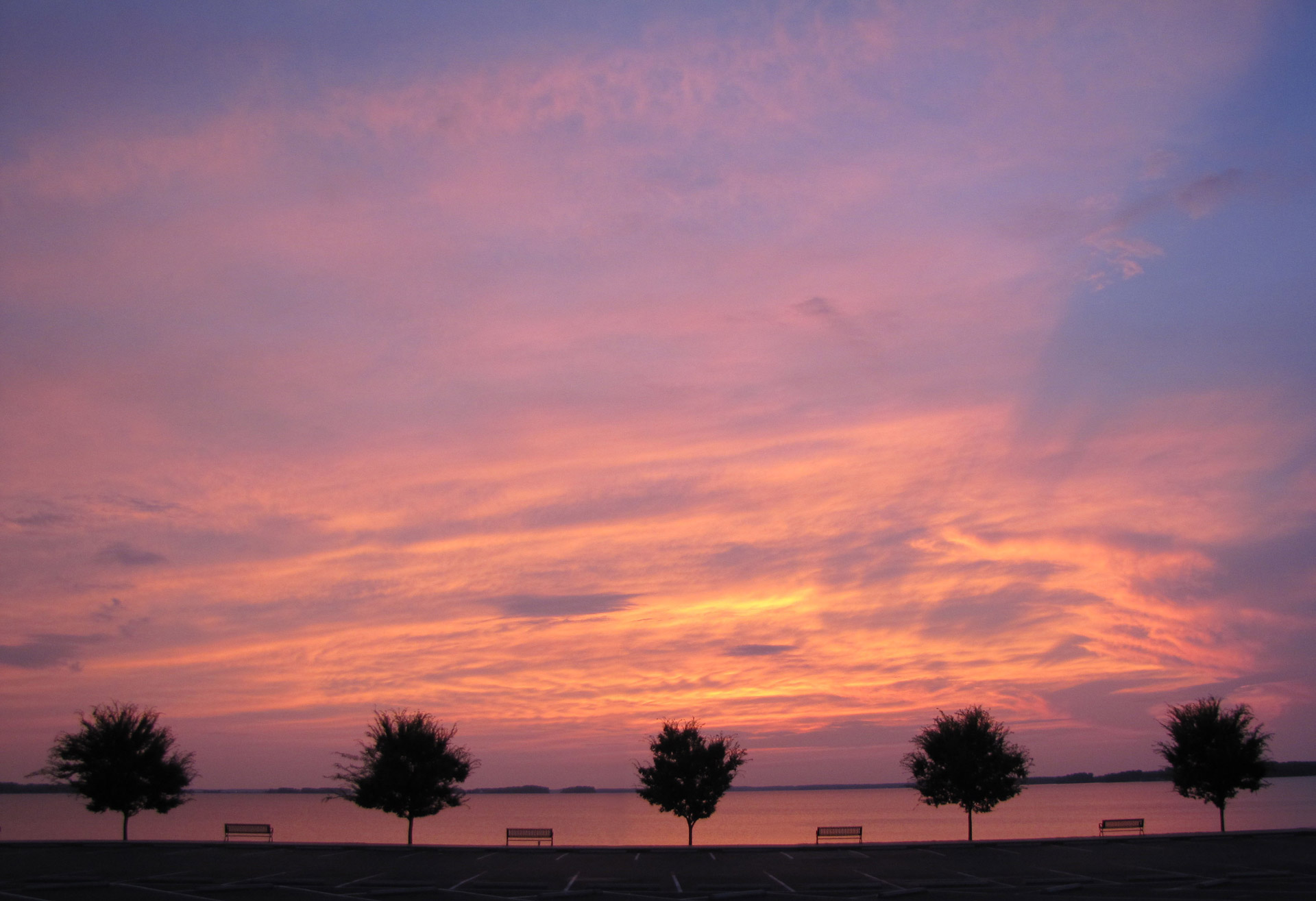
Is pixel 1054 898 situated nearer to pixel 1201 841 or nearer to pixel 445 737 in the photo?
pixel 1201 841

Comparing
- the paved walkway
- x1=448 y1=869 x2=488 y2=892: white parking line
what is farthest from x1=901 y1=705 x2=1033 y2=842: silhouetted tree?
x1=448 y1=869 x2=488 y2=892: white parking line

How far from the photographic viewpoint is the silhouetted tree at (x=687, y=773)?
4378 cm

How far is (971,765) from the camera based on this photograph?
43.0m

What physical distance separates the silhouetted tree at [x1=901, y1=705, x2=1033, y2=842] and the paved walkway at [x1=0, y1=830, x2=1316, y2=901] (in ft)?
16.0

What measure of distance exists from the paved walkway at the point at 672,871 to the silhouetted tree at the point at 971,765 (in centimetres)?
486

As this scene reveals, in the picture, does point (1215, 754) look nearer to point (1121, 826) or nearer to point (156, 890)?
point (1121, 826)

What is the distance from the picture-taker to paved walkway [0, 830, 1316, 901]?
82.3 feet

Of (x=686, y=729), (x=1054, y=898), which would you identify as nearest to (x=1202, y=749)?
(x=686, y=729)

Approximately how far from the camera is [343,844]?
126 ft

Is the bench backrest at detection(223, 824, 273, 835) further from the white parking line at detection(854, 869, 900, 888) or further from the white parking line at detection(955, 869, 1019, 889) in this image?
the white parking line at detection(955, 869, 1019, 889)

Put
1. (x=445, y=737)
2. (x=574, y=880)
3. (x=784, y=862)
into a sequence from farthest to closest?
(x=445, y=737)
(x=784, y=862)
(x=574, y=880)

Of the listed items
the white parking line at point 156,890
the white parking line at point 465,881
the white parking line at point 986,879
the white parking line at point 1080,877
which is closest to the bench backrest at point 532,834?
the white parking line at point 465,881

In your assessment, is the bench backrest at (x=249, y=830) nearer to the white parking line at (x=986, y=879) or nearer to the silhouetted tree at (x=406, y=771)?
the silhouetted tree at (x=406, y=771)

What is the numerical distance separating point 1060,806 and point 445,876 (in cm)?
20047
